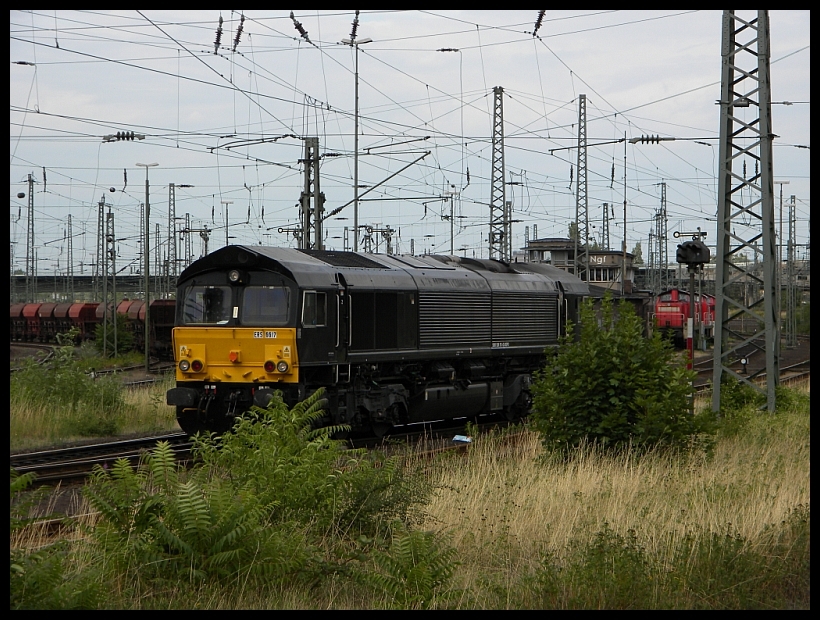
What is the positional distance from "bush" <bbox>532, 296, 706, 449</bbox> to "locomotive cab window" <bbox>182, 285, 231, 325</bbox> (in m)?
5.62

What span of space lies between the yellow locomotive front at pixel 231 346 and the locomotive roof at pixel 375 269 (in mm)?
213

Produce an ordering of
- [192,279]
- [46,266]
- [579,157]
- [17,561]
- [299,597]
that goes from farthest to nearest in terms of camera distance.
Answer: [46,266], [579,157], [192,279], [299,597], [17,561]

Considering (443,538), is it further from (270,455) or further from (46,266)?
(46,266)

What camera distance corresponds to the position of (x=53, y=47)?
17156 millimetres

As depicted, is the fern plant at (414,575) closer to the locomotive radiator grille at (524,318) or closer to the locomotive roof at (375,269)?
the locomotive roof at (375,269)

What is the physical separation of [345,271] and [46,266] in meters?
75.8

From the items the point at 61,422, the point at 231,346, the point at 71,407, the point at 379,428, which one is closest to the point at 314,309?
the point at 231,346

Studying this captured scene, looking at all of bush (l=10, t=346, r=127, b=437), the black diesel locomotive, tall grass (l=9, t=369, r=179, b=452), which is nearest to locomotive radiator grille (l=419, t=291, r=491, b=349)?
the black diesel locomotive

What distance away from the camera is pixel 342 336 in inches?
628

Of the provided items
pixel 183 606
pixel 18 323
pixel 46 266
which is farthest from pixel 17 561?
pixel 46 266

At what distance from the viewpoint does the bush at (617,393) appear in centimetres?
1241

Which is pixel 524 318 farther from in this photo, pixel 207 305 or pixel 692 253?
pixel 207 305

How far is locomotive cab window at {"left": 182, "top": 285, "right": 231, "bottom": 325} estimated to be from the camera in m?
15.7

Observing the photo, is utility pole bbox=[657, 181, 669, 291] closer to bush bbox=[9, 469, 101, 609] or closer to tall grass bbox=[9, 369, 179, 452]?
tall grass bbox=[9, 369, 179, 452]
